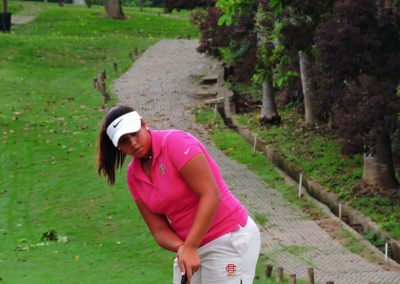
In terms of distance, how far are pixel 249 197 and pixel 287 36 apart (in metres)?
4.52

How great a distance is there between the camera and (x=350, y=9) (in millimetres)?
14328

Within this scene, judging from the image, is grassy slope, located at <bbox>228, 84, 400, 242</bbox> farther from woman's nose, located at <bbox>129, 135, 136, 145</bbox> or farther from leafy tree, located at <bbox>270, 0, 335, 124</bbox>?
woman's nose, located at <bbox>129, 135, 136, 145</bbox>

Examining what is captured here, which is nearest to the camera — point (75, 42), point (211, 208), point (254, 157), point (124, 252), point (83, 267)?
point (211, 208)

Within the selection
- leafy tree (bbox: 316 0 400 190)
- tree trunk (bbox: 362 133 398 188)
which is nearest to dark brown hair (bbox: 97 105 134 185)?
leafy tree (bbox: 316 0 400 190)

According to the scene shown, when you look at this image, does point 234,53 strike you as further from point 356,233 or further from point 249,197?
point 356,233

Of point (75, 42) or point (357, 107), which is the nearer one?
point (357, 107)

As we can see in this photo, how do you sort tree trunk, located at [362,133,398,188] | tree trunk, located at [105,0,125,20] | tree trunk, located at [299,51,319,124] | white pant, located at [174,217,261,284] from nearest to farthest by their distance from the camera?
white pant, located at [174,217,261,284] → tree trunk, located at [362,133,398,188] → tree trunk, located at [299,51,319,124] → tree trunk, located at [105,0,125,20]

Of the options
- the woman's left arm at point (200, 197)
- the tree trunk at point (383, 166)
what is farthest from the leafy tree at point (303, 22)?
the woman's left arm at point (200, 197)

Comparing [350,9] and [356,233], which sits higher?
[350,9]

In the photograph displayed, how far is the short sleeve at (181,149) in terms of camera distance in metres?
3.88

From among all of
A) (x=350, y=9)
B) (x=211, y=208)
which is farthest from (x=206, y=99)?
(x=211, y=208)

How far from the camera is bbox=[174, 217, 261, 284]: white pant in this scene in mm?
4090

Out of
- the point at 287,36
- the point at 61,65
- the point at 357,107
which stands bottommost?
the point at 61,65

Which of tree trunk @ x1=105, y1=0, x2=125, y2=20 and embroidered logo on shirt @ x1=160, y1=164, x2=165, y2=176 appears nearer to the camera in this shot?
embroidered logo on shirt @ x1=160, y1=164, x2=165, y2=176
